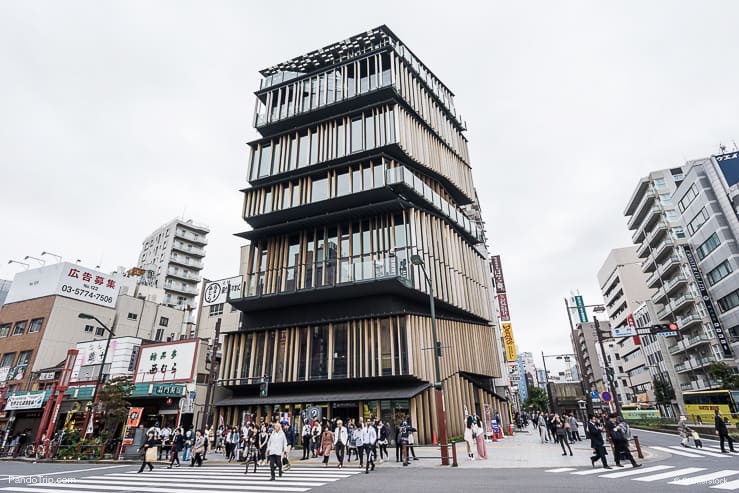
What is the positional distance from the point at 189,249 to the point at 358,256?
2257 inches

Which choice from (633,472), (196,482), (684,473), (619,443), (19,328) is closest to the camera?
(684,473)

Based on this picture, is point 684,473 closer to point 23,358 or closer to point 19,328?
point 23,358

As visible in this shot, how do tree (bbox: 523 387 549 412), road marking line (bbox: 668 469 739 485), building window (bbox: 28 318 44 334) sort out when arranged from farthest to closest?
1. tree (bbox: 523 387 549 412)
2. building window (bbox: 28 318 44 334)
3. road marking line (bbox: 668 469 739 485)

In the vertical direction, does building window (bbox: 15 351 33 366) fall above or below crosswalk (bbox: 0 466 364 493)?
above

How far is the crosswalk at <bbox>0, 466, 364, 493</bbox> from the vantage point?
10.6 meters

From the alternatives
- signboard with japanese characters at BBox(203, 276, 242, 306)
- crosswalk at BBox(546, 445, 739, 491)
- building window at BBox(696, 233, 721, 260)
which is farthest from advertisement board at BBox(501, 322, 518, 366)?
crosswalk at BBox(546, 445, 739, 491)

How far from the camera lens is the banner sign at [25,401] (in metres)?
31.0

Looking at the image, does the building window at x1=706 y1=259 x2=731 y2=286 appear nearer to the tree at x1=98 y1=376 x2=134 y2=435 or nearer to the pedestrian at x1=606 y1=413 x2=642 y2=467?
the pedestrian at x1=606 y1=413 x2=642 y2=467

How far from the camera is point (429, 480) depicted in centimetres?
1079

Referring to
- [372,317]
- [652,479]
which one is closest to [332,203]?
[372,317]

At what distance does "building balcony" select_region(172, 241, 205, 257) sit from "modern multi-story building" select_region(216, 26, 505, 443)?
45084 millimetres

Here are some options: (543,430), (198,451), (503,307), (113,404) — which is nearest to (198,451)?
(198,451)

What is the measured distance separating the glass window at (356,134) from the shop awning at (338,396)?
1804 cm

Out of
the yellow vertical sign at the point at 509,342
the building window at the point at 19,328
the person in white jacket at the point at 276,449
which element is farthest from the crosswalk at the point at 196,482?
the yellow vertical sign at the point at 509,342
